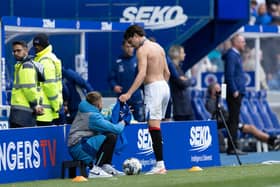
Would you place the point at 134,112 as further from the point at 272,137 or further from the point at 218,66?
the point at 218,66

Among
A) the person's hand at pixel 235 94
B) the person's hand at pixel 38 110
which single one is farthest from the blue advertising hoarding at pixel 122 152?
the person's hand at pixel 235 94

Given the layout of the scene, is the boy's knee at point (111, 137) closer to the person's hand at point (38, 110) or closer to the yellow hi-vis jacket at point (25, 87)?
the person's hand at point (38, 110)

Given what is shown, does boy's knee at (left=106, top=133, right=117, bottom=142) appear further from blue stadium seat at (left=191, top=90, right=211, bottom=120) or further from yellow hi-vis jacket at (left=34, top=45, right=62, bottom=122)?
blue stadium seat at (left=191, top=90, right=211, bottom=120)

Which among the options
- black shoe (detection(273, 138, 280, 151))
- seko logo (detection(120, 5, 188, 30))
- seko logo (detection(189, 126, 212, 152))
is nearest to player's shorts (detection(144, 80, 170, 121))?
seko logo (detection(189, 126, 212, 152))

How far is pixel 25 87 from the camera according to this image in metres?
17.8

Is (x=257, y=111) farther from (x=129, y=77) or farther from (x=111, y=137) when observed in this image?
(x=111, y=137)

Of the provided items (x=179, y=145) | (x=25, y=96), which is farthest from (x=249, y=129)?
(x=25, y=96)

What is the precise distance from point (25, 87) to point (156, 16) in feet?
25.1

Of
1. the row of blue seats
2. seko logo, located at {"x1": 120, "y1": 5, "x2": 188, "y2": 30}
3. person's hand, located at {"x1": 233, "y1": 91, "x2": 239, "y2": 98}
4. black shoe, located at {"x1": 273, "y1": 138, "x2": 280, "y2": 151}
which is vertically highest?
seko logo, located at {"x1": 120, "y1": 5, "x2": 188, "y2": 30}

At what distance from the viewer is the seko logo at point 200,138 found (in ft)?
66.8

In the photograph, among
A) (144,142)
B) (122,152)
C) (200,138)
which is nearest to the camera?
(122,152)

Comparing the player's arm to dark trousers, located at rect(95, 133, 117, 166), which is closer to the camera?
dark trousers, located at rect(95, 133, 117, 166)

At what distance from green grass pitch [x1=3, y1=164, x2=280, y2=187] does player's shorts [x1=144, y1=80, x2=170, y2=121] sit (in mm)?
872

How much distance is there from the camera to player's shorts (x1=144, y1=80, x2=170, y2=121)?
18.0 m
